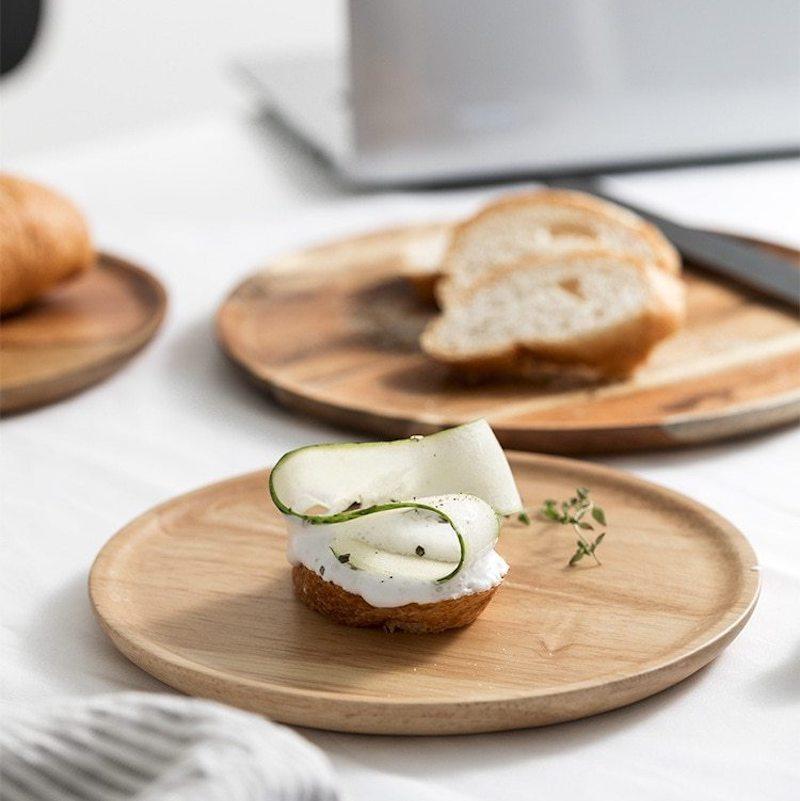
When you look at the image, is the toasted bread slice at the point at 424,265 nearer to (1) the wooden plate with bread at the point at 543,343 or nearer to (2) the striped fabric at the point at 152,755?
(1) the wooden plate with bread at the point at 543,343

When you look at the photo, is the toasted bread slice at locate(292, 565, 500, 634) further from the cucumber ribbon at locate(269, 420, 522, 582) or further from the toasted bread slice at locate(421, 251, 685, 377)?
the toasted bread slice at locate(421, 251, 685, 377)

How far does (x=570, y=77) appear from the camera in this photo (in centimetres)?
215

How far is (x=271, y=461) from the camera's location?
1.28m

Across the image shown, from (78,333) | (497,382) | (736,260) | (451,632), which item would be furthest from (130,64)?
(451,632)

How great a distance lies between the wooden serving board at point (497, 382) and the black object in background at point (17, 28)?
66 centimetres

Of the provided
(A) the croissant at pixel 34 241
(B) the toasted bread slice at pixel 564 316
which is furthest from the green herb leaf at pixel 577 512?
(A) the croissant at pixel 34 241

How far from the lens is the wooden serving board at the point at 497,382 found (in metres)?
1.27

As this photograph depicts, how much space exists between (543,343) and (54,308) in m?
0.67

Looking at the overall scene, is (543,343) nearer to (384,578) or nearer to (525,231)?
(525,231)

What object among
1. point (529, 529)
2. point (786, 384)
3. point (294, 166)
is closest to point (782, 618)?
point (529, 529)

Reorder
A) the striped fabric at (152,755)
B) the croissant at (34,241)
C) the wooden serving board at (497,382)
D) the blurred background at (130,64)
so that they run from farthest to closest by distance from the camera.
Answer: the blurred background at (130,64) → the croissant at (34,241) → the wooden serving board at (497,382) → the striped fabric at (152,755)

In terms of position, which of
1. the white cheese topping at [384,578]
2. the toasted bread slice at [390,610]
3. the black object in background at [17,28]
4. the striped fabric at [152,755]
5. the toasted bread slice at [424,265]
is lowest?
the toasted bread slice at [424,265]

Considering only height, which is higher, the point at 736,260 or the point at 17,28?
the point at 17,28

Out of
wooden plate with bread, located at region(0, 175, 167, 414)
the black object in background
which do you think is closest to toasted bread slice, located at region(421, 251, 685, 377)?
wooden plate with bread, located at region(0, 175, 167, 414)
